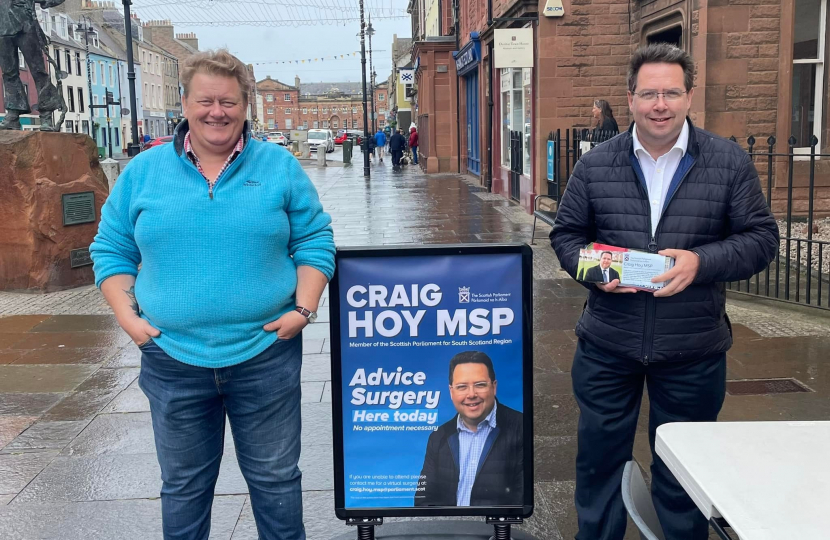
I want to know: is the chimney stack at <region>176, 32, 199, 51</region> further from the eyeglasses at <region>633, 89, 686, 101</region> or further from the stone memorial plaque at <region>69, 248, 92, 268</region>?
the eyeglasses at <region>633, 89, 686, 101</region>

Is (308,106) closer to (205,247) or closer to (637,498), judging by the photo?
(205,247)

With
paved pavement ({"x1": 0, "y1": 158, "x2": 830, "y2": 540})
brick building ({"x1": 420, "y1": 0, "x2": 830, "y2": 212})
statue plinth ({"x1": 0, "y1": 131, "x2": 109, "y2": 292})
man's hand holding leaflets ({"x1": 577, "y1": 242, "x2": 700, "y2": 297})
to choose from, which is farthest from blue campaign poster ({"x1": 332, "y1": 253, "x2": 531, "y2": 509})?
brick building ({"x1": 420, "y1": 0, "x2": 830, "y2": 212})

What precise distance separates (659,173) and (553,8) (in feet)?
38.5

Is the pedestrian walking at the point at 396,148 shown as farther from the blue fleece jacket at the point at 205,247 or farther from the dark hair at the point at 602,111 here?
the blue fleece jacket at the point at 205,247

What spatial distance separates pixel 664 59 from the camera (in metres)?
2.74

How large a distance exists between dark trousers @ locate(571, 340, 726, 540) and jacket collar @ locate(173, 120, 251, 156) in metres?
1.46

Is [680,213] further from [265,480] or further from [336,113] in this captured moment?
[336,113]

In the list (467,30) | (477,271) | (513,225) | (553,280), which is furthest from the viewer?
(467,30)

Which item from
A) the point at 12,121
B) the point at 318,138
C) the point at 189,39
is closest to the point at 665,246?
the point at 12,121

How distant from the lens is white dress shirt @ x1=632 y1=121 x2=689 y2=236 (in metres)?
2.82

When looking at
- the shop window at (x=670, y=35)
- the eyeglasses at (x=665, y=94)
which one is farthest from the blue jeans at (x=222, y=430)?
the shop window at (x=670, y=35)

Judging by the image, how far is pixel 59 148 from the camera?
9.11m

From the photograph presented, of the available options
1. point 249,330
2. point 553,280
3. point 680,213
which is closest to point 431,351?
point 249,330

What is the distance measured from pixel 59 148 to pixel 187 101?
23.7ft
